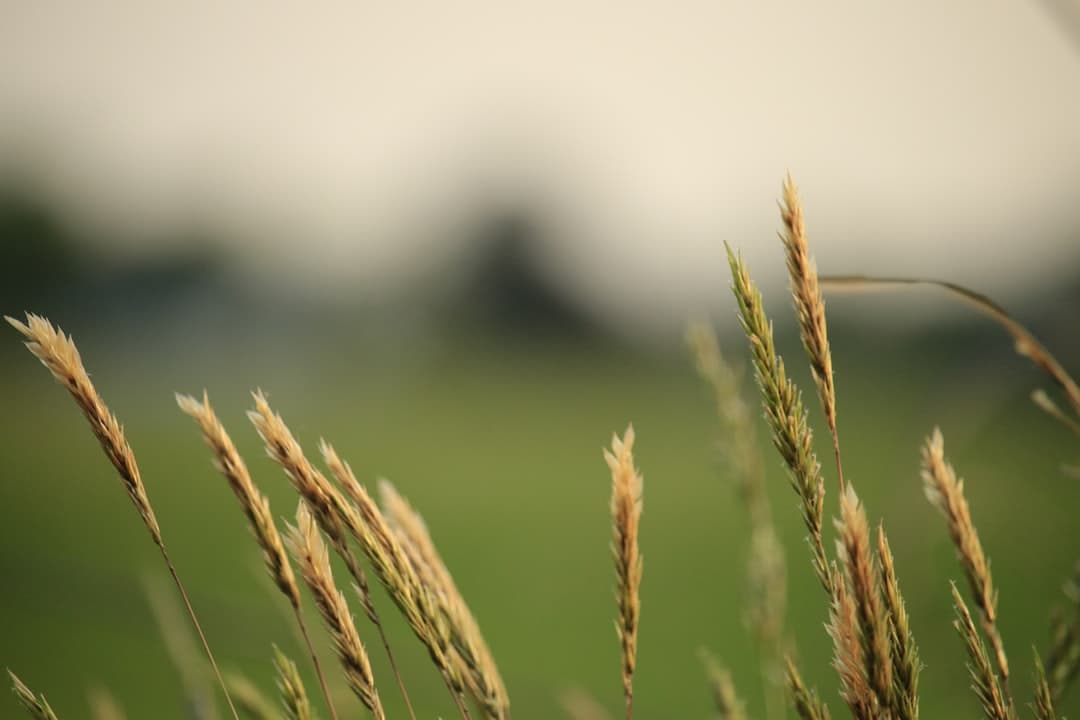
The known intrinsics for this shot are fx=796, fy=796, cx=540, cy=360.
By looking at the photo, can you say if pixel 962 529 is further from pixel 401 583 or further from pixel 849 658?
pixel 401 583

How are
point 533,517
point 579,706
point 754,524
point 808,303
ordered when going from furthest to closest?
point 533,517
point 754,524
point 579,706
point 808,303

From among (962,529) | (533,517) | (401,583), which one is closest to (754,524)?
(962,529)

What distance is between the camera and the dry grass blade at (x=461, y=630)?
60 centimetres

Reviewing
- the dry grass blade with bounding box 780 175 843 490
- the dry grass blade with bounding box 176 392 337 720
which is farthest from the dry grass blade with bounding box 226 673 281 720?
the dry grass blade with bounding box 780 175 843 490

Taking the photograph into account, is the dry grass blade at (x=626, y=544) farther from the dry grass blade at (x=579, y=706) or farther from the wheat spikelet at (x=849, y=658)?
the dry grass blade at (x=579, y=706)

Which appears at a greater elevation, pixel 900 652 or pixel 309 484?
pixel 309 484

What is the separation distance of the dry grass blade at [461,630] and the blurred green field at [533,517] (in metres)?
0.17

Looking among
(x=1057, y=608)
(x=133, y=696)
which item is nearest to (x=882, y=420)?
(x=133, y=696)

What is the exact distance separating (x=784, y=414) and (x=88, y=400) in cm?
53

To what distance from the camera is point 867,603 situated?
53 centimetres

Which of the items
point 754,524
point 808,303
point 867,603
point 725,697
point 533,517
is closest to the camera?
point 867,603

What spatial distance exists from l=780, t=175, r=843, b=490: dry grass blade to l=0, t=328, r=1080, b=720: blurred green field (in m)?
0.35

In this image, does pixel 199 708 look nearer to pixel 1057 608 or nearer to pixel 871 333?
pixel 1057 608

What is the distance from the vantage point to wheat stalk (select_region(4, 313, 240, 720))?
0.59m
